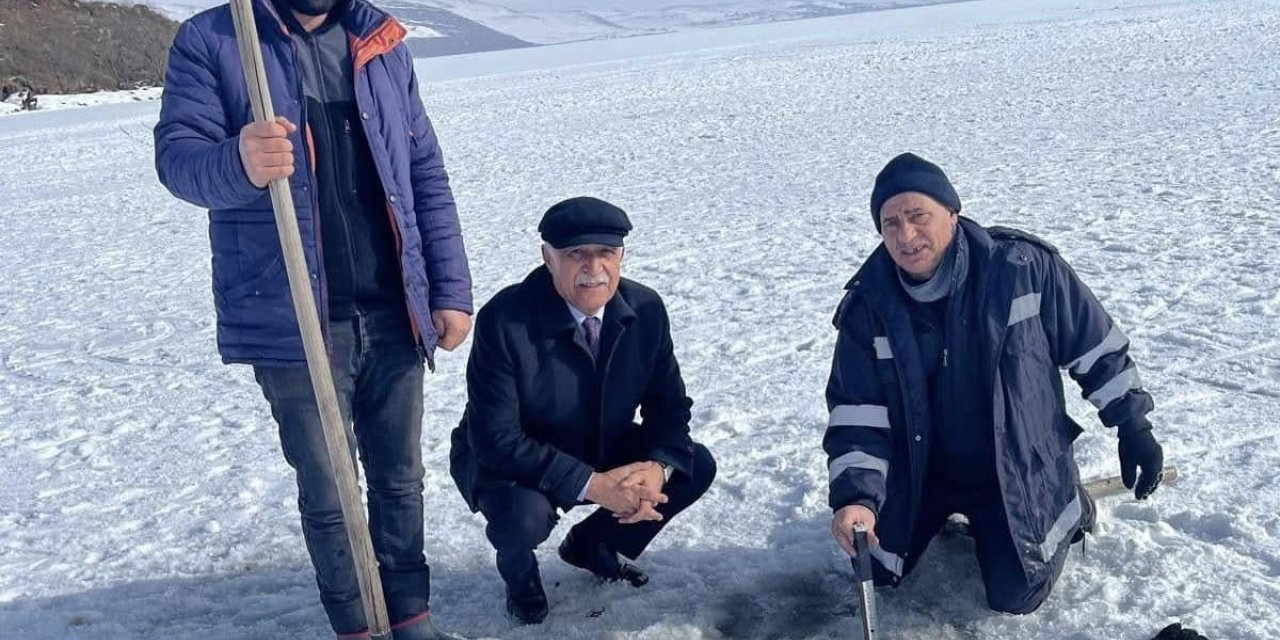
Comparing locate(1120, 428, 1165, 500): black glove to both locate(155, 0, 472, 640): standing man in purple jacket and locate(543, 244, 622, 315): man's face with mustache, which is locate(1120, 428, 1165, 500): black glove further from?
locate(155, 0, 472, 640): standing man in purple jacket

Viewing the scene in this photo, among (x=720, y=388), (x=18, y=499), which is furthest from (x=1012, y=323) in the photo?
(x=18, y=499)

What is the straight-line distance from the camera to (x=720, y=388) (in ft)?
16.5

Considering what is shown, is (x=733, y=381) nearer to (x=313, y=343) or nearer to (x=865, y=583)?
(x=865, y=583)

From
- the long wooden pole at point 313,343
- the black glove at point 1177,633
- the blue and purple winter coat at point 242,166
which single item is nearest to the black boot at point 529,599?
the long wooden pole at point 313,343

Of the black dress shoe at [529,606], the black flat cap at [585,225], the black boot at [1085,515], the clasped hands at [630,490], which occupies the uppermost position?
the black flat cap at [585,225]

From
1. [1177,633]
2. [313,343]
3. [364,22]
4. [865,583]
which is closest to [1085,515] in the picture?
[1177,633]

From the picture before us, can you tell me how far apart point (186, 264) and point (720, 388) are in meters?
5.63

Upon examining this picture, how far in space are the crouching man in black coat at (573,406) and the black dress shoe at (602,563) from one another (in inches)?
3.0

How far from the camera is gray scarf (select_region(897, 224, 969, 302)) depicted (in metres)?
Answer: 2.89

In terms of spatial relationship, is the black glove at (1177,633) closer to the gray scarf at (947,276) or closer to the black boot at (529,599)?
the gray scarf at (947,276)

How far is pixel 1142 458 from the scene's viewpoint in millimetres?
2883

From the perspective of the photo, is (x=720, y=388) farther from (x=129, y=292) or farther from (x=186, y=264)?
(x=186, y=264)

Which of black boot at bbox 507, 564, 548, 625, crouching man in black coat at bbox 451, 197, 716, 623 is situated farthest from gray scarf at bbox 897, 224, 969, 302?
black boot at bbox 507, 564, 548, 625

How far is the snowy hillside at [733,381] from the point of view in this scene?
10.4 feet
